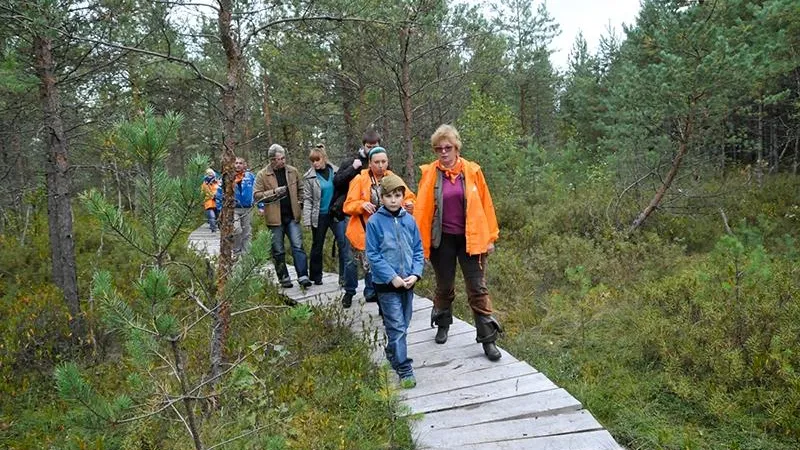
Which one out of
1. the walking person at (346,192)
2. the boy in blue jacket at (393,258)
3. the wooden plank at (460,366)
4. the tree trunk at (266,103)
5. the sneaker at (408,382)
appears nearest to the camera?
the sneaker at (408,382)

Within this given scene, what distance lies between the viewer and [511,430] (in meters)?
3.54

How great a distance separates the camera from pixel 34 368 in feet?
20.3

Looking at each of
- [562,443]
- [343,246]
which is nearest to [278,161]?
[343,246]

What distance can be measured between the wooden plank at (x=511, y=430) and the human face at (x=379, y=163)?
2.67 m

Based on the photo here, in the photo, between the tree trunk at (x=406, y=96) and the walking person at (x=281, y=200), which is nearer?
the walking person at (x=281, y=200)

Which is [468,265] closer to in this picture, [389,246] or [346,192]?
[389,246]

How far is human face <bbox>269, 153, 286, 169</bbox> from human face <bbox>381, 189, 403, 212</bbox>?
2570 millimetres

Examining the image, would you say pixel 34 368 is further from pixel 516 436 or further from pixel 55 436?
pixel 516 436

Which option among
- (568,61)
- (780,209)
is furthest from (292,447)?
(568,61)

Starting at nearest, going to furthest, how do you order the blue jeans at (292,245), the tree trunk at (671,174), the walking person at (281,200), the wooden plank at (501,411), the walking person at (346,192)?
the wooden plank at (501,411), the walking person at (346,192), the walking person at (281,200), the blue jeans at (292,245), the tree trunk at (671,174)

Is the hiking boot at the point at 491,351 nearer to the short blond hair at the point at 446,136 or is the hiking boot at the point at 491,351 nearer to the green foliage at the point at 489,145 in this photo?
the short blond hair at the point at 446,136

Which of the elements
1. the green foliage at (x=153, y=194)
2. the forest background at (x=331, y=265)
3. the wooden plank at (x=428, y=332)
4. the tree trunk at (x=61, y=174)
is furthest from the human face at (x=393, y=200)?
the tree trunk at (x=61, y=174)

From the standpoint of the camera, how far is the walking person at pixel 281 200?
6375mm

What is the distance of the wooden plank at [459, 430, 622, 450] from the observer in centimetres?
331
